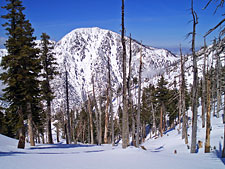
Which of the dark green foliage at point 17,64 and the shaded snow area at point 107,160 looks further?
the dark green foliage at point 17,64

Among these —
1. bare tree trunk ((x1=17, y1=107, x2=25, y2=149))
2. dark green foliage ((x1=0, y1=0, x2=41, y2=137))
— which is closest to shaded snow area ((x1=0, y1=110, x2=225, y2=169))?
bare tree trunk ((x1=17, y1=107, x2=25, y2=149))

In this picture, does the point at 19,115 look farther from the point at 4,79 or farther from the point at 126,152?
the point at 126,152

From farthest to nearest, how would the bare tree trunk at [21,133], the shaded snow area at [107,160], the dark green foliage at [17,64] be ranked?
the dark green foliage at [17,64], the bare tree trunk at [21,133], the shaded snow area at [107,160]

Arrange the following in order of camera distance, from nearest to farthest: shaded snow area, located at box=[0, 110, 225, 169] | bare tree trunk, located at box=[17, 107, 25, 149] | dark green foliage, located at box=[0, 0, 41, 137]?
shaded snow area, located at box=[0, 110, 225, 169] < bare tree trunk, located at box=[17, 107, 25, 149] < dark green foliage, located at box=[0, 0, 41, 137]

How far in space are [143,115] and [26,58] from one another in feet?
101

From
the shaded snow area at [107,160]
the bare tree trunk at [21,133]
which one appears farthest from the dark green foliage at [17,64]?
the shaded snow area at [107,160]

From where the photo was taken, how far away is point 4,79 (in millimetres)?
14141

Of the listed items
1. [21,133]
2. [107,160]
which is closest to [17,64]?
[21,133]

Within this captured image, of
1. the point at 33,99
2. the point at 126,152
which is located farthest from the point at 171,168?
the point at 33,99

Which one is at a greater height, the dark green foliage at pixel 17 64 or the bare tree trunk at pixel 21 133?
the dark green foliage at pixel 17 64

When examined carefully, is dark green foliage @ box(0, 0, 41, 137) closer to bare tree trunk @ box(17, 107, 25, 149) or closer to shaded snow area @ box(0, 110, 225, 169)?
bare tree trunk @ box(17, 107, 25, 149)

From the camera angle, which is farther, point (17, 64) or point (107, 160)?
point (17, 64)

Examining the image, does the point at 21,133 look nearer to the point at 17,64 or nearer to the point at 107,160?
the point at 17,64

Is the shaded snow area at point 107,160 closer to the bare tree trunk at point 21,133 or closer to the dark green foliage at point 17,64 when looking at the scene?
the bare tree trunk at point 21,133
